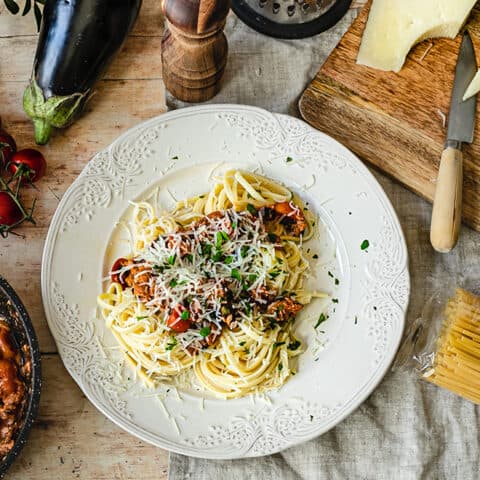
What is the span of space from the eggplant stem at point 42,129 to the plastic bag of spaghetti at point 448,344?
147cm

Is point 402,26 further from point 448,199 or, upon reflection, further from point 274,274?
point 274,274

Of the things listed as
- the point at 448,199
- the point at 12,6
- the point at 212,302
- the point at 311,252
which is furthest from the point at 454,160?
the point at 12,6

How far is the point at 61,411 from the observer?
8.88 ft

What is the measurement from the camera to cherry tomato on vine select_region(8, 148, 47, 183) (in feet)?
9.09

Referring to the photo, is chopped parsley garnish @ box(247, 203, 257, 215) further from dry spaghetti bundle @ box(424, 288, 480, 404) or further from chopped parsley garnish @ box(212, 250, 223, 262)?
dry spaghetti bundle @ box(424, 288, 480, 404)

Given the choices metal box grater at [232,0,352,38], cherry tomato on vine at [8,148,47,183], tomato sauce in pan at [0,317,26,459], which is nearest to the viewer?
tomato sauce in pan at [0,317,26,459]

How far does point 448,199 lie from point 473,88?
0.40 m

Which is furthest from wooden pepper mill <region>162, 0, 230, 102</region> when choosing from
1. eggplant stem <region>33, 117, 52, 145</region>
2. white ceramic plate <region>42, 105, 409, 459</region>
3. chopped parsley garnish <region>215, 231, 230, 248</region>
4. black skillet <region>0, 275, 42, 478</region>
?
black skillet <region>0, 275, 42, 478</region>

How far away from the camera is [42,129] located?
2.84 metres

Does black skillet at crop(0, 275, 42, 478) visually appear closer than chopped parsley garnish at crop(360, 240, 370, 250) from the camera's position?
Yes

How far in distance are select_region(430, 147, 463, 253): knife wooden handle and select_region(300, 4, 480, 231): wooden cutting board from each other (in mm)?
83

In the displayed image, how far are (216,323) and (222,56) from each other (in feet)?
3.12

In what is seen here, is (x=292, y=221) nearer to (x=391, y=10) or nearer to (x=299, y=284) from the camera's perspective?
(x=299, y=284)

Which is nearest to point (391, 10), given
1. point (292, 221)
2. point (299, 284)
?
point (292, 221)
